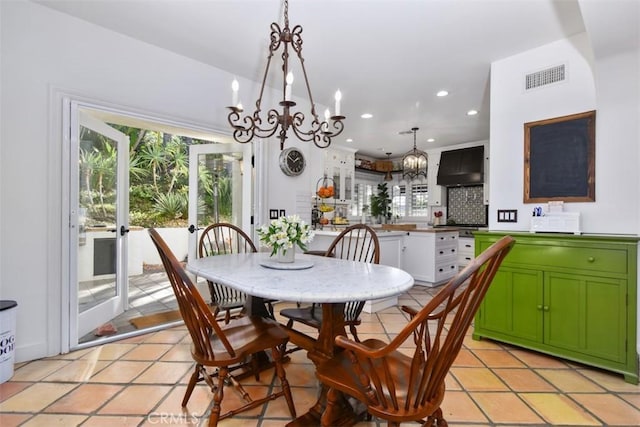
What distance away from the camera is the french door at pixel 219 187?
141 inches

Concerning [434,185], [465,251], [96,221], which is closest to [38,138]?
[96,221]

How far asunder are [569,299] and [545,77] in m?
1.80

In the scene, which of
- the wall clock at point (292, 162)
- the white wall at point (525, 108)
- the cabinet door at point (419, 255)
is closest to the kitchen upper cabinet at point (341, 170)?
the cabinet door at point (419, 255)

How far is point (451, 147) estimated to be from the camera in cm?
654

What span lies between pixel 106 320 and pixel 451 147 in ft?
20.9

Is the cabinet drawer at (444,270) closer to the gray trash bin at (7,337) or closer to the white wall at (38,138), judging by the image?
the white wall at (38,138)

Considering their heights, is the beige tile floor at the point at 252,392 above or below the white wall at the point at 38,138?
below

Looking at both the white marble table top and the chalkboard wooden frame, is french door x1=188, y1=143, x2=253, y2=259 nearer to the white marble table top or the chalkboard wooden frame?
the white marble table top

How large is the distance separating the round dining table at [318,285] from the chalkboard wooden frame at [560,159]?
1.78 meters

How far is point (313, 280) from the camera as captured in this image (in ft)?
4.97

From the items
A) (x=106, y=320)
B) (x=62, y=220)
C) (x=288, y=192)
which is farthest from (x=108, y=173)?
(x=288, y=192)

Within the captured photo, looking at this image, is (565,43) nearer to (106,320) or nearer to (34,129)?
(34,129)

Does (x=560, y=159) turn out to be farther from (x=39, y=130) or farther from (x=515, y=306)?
(x=39, y=130)

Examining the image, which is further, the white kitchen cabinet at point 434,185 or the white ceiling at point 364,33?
the white kitchen cabinet at point 434,185
